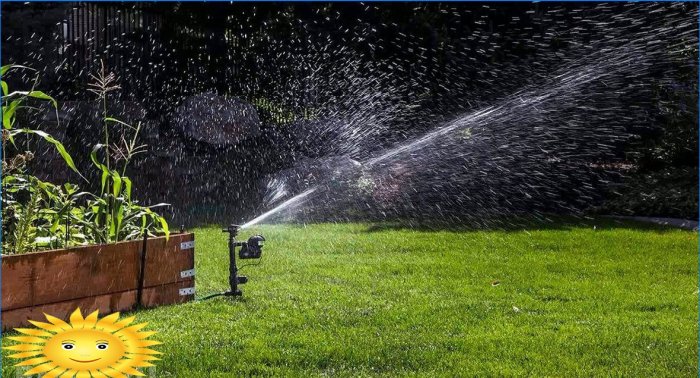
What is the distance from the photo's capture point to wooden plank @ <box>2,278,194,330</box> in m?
3.38

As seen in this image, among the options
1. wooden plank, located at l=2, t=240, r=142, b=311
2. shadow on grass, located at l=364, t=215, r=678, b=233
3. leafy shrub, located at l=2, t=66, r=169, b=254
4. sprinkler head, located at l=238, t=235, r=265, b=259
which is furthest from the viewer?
shadow on grass, located at l=364, t=215, r=678, b=233

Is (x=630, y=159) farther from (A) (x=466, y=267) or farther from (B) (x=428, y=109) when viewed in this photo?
(A) (x=466, y=267)

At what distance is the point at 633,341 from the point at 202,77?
7.78m

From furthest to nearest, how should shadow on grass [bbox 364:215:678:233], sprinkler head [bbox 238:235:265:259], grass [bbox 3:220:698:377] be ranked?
1. shadow on grass [bbox 364:215:678:233]
2. sprinkler head [bbox 238:235:265:259]
3. grass [bbox 3:220:698:377]

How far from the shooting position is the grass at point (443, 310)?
312 cm

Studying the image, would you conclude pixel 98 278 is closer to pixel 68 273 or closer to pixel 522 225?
pixel 68 273

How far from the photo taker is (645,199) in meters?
8.29

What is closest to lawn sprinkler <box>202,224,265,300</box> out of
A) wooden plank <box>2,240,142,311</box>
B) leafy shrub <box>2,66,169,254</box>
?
leafy shrub <box>2,66,169,254</box>

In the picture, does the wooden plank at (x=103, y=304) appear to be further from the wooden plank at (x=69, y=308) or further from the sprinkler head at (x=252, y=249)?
the sprinkler head at (x=252, y=249)

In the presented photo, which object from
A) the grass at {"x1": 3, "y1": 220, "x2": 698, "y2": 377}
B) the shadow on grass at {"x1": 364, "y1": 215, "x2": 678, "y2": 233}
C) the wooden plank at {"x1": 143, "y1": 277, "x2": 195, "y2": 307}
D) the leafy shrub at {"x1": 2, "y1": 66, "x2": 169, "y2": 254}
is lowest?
the grass at {"x1": 3, "y1": 220, "x2": 698, "y2": 377}

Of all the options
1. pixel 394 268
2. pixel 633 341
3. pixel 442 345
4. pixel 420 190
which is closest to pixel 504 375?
pixel 442 345

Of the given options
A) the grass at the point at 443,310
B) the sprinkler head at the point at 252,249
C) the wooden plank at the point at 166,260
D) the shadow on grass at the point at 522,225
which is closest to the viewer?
the grass at the point at 443,310

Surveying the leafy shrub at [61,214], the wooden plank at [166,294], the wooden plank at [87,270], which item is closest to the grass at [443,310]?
the wooden plank at [166,294]

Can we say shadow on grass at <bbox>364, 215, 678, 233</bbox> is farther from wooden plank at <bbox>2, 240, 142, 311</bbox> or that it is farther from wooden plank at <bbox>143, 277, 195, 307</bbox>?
wooden plank at <bbox>2, 240, 142, 311</bbox>
